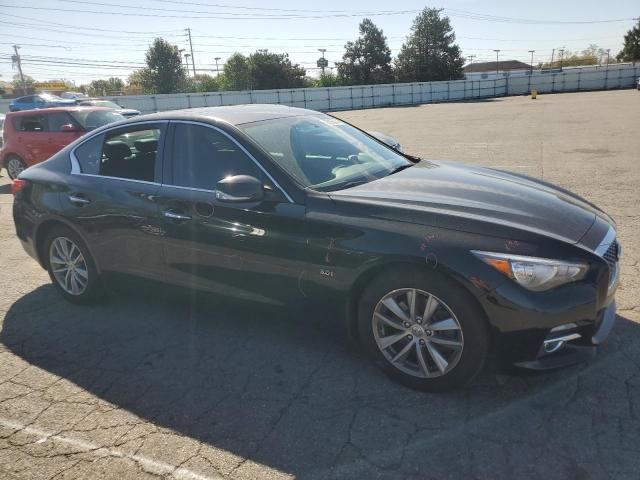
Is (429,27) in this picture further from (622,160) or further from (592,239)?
(592,239)

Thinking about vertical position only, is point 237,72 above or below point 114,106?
above

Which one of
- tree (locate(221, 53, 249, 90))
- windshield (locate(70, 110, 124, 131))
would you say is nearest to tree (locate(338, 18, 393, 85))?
tree (locate(221, 53, 249, 90))

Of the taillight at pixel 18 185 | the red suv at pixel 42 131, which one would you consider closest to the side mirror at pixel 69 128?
the red suv at pixel 42 131

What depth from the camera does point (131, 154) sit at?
399 cm

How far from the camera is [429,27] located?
7606cm

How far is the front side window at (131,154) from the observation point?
3.81m

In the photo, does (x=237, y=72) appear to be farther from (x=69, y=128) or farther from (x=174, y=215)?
(x=174, y=215)

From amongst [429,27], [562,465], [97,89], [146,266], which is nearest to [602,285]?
[562,465]

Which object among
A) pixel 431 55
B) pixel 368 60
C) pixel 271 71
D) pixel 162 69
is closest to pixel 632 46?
pixel 431 55

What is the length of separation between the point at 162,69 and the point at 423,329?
76.8 meters

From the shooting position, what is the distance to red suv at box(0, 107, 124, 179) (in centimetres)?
1006

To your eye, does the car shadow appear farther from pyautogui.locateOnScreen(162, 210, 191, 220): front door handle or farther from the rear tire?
the rear tire

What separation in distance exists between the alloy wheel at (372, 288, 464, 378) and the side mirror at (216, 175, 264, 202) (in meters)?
1.02

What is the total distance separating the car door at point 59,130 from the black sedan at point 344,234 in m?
6.24
